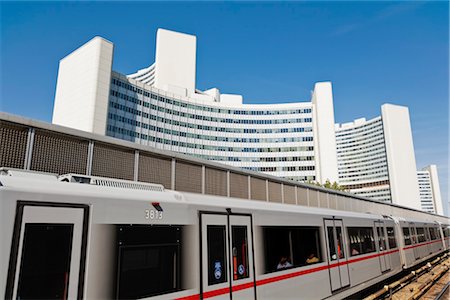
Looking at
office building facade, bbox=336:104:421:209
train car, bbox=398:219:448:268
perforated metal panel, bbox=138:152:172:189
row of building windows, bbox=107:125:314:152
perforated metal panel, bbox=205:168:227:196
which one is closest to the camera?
perforated metal panel, bbox=138:152:172:189

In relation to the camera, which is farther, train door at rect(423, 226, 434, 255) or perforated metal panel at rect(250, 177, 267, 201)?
train door at rect(423, 226, 434, 255)

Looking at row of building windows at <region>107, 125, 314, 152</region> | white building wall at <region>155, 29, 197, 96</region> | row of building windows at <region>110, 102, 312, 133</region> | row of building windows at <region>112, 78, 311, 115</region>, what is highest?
white building wall at <region>155, 29, 197, 96</region>

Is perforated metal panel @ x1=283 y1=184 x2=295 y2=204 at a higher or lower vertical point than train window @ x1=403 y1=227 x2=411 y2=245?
higher

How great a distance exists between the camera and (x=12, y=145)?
731 cm

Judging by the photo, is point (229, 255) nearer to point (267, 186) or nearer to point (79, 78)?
point (267, 186)

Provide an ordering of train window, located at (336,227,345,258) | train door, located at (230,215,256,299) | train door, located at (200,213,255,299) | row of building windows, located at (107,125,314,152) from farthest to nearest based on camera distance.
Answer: row of building windows, located at (107,125,314,152) < train window, located at (336,227,345,258) < train door, located at (230,215,256,299) < train door, located at (200,213,255,299)

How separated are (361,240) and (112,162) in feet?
37.5

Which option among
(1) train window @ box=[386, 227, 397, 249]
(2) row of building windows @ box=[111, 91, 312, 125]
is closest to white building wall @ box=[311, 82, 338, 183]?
(2) row of building windows @ box=[111, 91, 312, 125]

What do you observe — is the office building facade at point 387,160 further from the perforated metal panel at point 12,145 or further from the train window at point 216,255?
the perforated metal panel at point 12,145

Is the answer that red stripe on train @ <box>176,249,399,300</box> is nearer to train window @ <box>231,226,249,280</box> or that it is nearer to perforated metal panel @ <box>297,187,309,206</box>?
train window @ <box>231,226,249,280</box>

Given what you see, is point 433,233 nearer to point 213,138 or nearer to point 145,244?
point 145,244

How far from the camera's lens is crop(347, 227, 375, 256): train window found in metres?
13.4

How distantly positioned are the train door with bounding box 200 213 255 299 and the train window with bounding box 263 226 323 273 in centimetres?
87

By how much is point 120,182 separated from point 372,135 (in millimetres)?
200534
